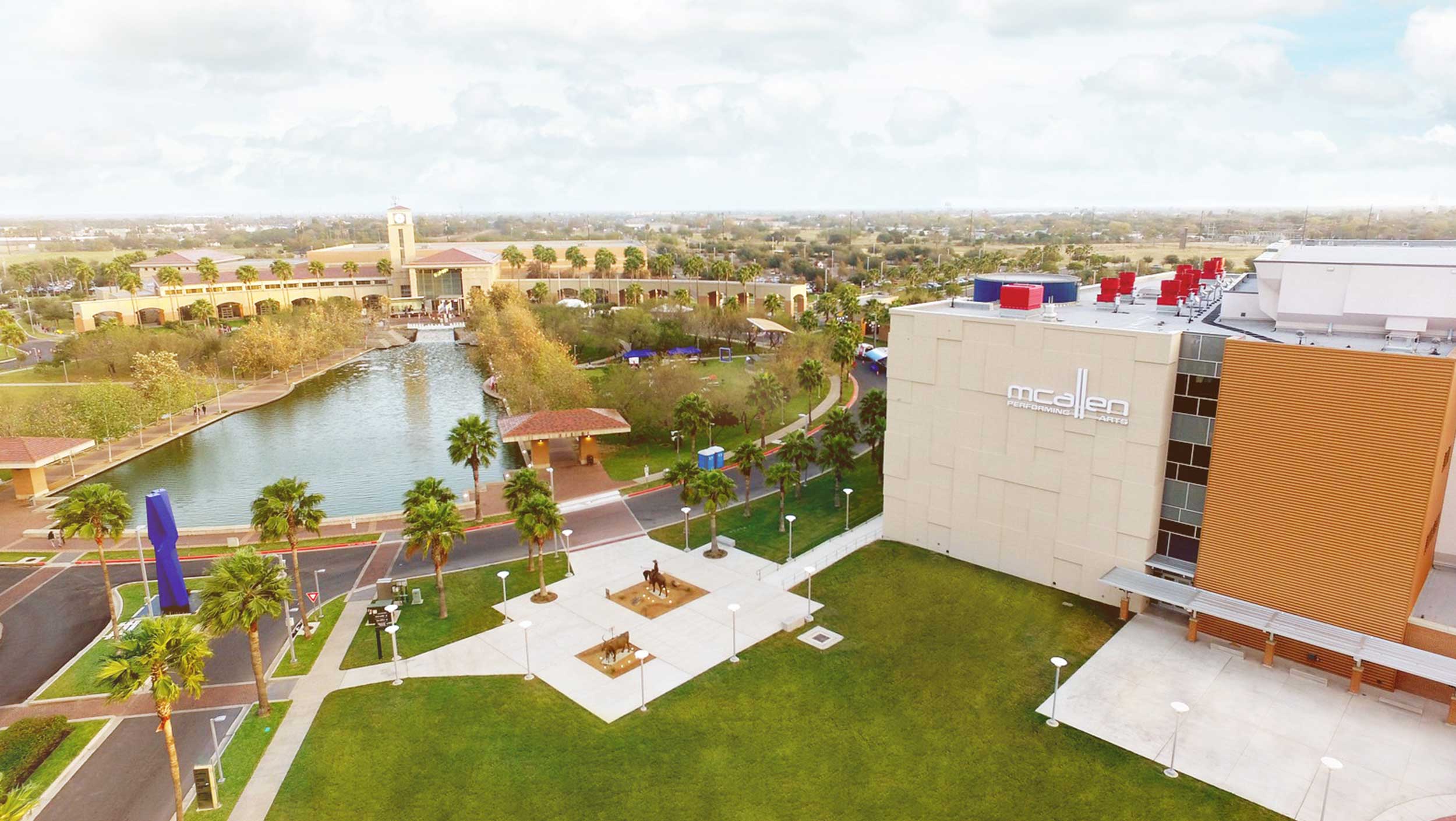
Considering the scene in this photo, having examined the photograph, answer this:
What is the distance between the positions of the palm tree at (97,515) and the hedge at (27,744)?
706cm

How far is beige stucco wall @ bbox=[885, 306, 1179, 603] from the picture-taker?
39.1 meters

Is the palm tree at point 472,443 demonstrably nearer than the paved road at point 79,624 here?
No

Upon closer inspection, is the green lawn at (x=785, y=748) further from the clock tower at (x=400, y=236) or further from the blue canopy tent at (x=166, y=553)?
the clock tower at (x=400, y=236)

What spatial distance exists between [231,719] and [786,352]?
69.2m

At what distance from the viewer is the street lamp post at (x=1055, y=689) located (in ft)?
102

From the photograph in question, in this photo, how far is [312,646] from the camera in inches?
1555

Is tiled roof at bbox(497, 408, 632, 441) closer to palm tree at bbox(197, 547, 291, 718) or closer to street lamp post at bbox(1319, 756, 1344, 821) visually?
palm tree at bbox(197, 547, 291, 718)

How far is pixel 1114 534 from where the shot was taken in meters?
40.5

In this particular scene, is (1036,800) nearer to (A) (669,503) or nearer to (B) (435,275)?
(A) (669,503)

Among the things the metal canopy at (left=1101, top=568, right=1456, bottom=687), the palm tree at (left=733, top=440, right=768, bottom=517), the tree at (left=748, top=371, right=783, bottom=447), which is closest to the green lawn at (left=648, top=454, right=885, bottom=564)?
the palm tree at (left=733, top=440, right=768, bottom=517)

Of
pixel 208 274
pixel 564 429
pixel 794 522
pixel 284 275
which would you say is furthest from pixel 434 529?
pixel 284 275

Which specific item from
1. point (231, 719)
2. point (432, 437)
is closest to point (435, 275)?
point (432, 437)

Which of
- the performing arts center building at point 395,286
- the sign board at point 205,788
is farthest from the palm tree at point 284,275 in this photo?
the sign board at point 205,788

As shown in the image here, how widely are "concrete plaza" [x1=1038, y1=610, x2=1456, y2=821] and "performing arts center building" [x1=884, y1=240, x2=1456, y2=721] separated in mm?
1531
